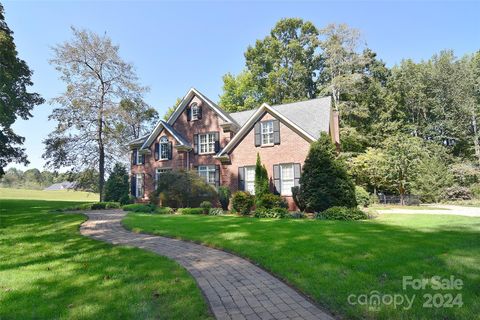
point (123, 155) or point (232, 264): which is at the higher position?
Result: point (123, 155)

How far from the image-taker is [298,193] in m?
17.3

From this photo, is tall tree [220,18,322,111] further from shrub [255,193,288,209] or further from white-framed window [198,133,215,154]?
shrub [255,193,288,209]

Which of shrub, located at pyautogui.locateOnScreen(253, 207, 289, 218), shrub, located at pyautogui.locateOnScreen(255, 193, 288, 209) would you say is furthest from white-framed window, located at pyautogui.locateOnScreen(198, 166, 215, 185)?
shrub, located at pyautogui.locateOnScreen(253, 207, 289, 218)

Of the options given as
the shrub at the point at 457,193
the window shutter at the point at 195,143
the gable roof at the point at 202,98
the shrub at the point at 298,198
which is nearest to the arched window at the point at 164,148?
the gable roof at the point at 202,98

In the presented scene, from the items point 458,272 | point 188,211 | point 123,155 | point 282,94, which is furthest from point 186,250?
point 282,94

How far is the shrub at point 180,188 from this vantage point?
1938 cm

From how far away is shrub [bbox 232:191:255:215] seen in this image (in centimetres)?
1733

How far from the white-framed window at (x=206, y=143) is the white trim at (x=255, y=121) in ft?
8.11

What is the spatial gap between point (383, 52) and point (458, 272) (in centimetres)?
3934

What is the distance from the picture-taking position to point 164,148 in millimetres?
24750

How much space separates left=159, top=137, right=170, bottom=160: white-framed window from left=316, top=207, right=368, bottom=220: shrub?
15187 mm

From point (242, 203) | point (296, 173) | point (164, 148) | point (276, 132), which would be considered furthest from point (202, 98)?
point (242, 203)

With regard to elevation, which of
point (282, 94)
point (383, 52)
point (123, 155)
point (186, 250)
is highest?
point (383, 52)

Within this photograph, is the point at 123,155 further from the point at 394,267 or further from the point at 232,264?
the point at 394,267
